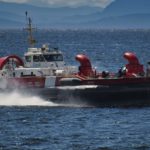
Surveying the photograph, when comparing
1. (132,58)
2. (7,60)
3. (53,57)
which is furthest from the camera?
(7,60)

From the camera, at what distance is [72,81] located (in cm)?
4012

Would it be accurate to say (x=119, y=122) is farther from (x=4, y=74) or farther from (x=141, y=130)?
(x=4, y=74)

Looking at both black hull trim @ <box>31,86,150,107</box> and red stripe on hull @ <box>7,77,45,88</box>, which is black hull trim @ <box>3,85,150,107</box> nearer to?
black hull trim @ <box>31,86,150,107</box>

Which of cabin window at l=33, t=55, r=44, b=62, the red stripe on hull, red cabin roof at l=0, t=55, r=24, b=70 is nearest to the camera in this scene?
the red stripe on hull

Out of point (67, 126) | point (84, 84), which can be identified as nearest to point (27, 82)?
point (84, 84)

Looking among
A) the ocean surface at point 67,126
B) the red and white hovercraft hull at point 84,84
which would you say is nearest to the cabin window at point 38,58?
the red and white hovercraft hull at point 84,84

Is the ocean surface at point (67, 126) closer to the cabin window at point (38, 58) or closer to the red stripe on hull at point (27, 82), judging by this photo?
the red stripe on hull at point (27, 82)

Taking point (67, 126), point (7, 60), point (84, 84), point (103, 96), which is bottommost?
point (67, 126)

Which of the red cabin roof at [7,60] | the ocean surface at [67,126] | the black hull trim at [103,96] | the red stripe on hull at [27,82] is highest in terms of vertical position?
the red cabin roof at [7,60]

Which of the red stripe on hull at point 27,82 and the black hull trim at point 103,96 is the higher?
the red stripe on hull at point 27,82

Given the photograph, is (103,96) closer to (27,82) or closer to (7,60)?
(27,82)

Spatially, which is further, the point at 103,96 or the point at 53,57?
the point at 53,57

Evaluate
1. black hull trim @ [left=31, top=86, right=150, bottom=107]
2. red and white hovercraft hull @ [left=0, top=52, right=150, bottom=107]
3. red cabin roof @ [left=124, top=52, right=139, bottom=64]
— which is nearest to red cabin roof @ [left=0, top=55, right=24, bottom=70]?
red and white hovercraft hull @ [left=0, top=52, right=150, bottom=107]

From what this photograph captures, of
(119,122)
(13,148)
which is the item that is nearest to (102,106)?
(119,122)
